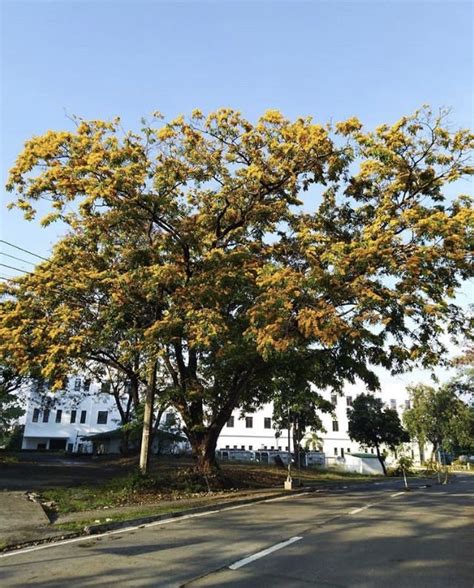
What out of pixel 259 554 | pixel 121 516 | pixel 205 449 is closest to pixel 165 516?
pixel 121 516

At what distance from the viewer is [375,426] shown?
46.2 meters

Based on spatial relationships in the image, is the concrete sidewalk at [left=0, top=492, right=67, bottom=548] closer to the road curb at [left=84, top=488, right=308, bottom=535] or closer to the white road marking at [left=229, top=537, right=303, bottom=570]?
the road curb at [left=84, top=488, right=308, bottom=535]

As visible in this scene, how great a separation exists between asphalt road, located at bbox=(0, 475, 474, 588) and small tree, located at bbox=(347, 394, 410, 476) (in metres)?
36.3

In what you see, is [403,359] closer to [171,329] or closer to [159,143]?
[171,329]

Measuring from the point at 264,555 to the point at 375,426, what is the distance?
1651 inches

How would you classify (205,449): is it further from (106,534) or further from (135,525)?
(106,534)

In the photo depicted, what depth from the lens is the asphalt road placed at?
19.6ft

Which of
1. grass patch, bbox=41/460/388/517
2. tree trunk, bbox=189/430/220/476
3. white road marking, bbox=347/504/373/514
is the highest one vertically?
tree trunk, bbox=189/430/220/476

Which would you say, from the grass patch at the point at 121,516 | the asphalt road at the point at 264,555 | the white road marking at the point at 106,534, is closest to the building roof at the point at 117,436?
the grass patch at the point at 121,516

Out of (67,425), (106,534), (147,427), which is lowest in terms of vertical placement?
(106,534)

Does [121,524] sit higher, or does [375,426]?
[375,426]

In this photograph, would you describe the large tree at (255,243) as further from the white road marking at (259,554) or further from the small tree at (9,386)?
the small tree at (9,386)

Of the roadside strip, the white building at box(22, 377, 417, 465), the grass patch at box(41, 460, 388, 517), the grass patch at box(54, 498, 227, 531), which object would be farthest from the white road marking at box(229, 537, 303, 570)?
the white building at box(22, 377, 417, 465)

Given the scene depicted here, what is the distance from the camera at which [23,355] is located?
1594 cm
